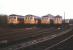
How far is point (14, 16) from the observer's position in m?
126

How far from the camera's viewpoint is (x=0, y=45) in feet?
77.0

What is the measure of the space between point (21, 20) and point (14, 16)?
4.97 m

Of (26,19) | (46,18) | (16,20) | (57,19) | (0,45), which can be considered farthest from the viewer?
(57,19)

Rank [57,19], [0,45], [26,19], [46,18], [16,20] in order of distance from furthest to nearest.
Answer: [57,19]
[46,18]
[26,19]
[16,20]
[0,45]

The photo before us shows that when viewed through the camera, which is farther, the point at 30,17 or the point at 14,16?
the point at 30,17

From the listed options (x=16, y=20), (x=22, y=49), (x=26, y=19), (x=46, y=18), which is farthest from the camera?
(x=46, y=18)

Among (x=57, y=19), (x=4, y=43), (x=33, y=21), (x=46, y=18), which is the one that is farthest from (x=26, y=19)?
(x=4, y=43)

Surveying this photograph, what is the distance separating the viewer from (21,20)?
125 meters

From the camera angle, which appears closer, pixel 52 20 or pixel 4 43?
pixel 4 43

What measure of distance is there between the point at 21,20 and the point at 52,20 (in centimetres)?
3137
